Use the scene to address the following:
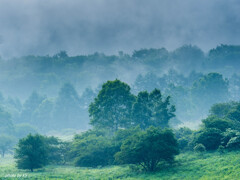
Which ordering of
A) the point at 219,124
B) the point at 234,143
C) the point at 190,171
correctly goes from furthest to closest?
the point at 219,124 < the point at 234,143 < the point at 190,171

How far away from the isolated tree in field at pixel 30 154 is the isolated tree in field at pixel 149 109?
23.0 m

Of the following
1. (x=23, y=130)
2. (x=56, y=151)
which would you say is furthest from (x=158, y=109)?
(x=23, y=130)

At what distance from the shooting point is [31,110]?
136 metres

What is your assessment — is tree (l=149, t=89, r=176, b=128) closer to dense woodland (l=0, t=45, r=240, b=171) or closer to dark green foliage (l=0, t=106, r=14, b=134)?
dense woodland (l=0, t=45, r=240, b=171)

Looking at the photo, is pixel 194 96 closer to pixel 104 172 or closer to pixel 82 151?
pixel 82 151

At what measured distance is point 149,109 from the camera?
51812 millimetres

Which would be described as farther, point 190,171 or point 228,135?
point 228,135

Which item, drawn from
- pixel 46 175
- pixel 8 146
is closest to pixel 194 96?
pixel 8 146

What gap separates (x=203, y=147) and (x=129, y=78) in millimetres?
169050

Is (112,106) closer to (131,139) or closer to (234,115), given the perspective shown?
(234,115)

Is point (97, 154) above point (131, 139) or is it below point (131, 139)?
below

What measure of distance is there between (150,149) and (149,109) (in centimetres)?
A: 2510

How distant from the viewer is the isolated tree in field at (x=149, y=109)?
51.3 metres

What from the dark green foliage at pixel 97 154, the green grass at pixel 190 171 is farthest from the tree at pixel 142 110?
the green grass at pixel 190 171
